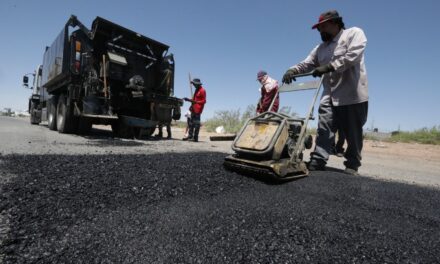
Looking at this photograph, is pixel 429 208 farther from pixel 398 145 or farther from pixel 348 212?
pixel 398 145

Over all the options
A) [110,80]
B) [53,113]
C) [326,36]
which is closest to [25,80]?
[53,113]

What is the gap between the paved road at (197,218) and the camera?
135cm

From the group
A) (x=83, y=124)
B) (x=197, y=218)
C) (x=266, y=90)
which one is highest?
(x=266, y=90)

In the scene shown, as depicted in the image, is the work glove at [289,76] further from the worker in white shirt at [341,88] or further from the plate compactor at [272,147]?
the plate compactor at [272,147]

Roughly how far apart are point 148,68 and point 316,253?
284 inches

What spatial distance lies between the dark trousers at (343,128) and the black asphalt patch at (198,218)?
0.92m

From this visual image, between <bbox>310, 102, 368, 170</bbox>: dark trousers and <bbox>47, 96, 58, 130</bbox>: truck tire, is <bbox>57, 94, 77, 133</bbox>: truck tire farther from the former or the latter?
<bbox>310, 102, 368, 170</bbox>: dark trousers

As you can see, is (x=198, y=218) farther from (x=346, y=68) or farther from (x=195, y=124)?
(x=195, y=124)

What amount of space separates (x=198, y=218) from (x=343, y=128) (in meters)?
2.84

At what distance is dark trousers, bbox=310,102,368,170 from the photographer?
3682mm

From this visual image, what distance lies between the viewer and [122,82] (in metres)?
7.09

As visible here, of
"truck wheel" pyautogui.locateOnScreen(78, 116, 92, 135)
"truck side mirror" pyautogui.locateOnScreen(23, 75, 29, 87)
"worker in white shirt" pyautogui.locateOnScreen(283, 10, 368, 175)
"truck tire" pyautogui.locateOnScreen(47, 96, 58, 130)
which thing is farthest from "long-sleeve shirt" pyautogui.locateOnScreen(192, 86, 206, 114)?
"truck side mirror" pyautogui.locateOnScreen(23, 75, 29, 87)

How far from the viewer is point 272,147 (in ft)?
9.54

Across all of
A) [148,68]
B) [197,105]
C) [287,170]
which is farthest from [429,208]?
[148,68]
